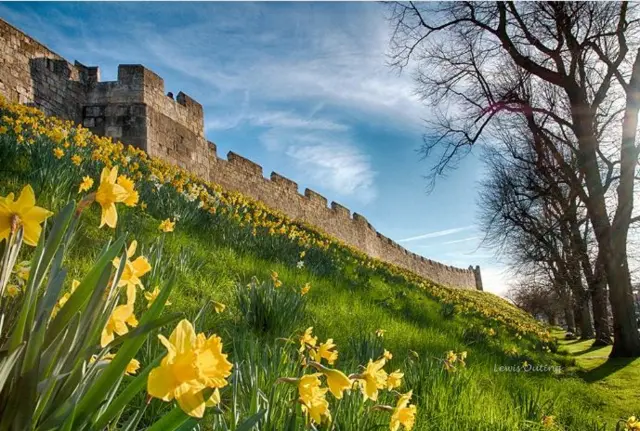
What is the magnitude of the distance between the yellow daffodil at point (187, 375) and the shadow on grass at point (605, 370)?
257 inches

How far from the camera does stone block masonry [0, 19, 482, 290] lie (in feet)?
30.7

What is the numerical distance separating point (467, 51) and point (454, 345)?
8.30m

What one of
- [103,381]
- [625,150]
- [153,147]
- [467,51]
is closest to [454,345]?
[103,381]

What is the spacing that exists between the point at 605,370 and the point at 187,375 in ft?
24.3

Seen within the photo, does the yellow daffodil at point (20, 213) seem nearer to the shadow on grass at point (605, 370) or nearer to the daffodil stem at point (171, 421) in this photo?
the daffodil stem at point (171, 421)

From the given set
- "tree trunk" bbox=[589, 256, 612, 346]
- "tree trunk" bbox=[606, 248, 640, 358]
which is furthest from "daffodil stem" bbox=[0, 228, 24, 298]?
"tree trunk" bbox=[589, 256, 612, 346]

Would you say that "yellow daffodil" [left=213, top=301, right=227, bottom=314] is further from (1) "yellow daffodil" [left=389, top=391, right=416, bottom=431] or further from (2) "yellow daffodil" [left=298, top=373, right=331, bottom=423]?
(1) "yellow daffodil" [left=389, top=391, right=416, bottom=431]

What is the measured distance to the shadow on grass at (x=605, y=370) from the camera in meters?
5.93

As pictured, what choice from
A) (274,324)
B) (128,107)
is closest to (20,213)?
(274,324)

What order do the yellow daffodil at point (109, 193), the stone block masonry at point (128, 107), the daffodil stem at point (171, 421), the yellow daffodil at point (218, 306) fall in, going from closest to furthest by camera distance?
the daffodil stem at point (171, 421) < the yellow daffodil at point (109, 193) < the yellow daffodil at point (218, 306) < the stone block masonry at point (128, 107)

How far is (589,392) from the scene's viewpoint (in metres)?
4.79

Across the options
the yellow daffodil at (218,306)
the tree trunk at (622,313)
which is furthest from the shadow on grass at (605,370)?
the yellow daffodil at (218,306)

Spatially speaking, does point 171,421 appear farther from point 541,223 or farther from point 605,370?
point 541,223

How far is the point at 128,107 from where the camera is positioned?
A: 10820 millimetres
